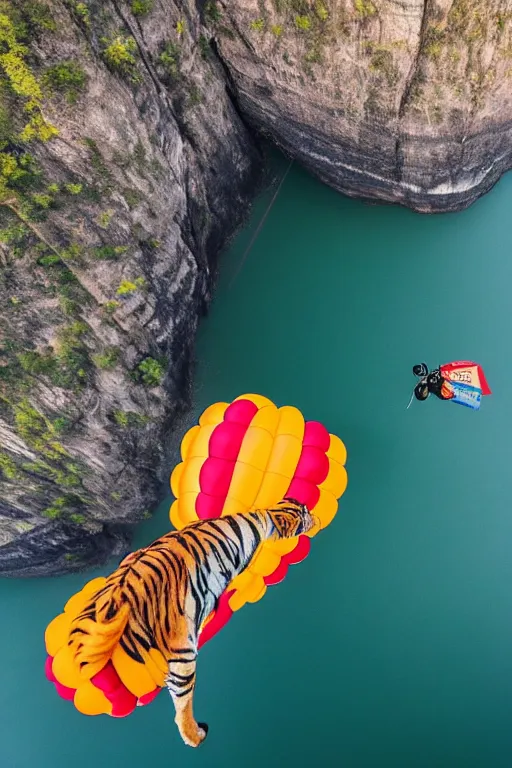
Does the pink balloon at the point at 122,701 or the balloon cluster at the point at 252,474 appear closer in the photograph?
the pink balloon at the point at 122,701

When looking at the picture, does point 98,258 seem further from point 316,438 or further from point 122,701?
point 122,701

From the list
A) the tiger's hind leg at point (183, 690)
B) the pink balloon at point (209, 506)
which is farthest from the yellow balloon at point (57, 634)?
the pink balloon at point (209, 506)

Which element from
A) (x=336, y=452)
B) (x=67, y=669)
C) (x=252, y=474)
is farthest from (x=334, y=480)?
(x=67, y=669)

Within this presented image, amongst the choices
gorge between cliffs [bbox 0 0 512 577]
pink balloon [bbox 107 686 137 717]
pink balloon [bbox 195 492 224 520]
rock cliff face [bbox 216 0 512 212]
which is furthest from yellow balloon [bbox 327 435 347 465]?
rock cliff face [bbox 216 0 512 212]

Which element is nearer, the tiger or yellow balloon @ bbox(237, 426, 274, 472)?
the tiger

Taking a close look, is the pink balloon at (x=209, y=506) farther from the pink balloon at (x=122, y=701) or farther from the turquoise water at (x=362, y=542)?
the turquoise water at (x=362, y=542)

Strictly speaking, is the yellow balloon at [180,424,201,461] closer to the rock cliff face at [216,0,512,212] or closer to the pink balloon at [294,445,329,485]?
the pink balloon at [294,445,329,485]

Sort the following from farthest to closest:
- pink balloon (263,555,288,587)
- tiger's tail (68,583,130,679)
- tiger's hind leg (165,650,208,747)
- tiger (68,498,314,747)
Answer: pink balloon (263,555,288,587)
tiger's hind leg (165,650,208,747)
tiger (68,498,314,747)
tiger's tail (68,583,130,679)
